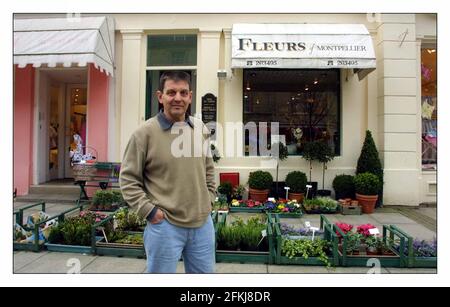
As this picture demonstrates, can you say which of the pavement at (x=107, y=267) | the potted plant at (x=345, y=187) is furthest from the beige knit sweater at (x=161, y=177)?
the potted plant at (x=345, y=187)

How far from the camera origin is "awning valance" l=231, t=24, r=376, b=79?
7.41m

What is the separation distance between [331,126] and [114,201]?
5.75 meters

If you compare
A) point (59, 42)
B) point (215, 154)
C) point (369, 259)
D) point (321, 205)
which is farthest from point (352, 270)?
point (59, 42)

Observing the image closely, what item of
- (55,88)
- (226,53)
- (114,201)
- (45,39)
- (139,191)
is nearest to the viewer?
(139,191)

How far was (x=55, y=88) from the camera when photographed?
995 centimetres

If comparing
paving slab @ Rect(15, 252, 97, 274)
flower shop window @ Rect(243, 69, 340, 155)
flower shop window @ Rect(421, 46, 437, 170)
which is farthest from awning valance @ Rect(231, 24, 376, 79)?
paving slab @ Rect(15, 252, 97, 274)

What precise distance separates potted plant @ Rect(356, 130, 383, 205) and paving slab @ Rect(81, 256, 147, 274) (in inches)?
228

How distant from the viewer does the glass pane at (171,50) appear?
8.74 m

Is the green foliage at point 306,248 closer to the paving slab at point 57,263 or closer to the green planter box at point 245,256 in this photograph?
the green planter box at point 245,256

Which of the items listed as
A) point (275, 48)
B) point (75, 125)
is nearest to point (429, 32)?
point (275, 48)

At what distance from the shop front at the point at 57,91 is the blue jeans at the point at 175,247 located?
19.8 ft

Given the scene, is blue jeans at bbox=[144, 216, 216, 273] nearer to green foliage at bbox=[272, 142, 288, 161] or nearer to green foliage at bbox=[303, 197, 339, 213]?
green foliage at bbox=[303, 197, 339, 213]
